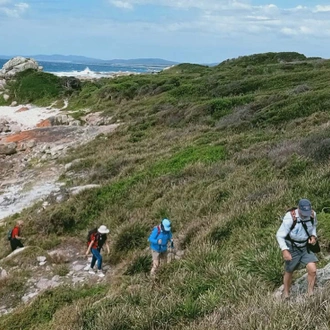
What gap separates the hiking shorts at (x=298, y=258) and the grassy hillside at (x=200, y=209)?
18.2 inches

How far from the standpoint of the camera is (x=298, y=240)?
5.85 meters

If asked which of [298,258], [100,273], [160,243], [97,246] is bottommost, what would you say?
[100,273]

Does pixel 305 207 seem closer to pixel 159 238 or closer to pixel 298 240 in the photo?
pixel 298 240

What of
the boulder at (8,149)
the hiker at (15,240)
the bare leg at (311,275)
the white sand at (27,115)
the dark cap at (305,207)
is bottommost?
the white sand at (27,115)

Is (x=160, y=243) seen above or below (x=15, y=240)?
above

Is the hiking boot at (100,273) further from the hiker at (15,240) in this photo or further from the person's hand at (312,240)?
the person's hand at (312,240)

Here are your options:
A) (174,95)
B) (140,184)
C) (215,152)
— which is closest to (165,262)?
(140,184)

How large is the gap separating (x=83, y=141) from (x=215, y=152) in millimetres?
12144

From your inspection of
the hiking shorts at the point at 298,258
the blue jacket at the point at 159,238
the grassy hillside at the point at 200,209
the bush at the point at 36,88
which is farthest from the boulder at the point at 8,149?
the hiking shorts at the point at 298,258

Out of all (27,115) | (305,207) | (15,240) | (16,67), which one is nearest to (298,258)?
(305,207)

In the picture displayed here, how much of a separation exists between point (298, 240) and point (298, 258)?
23 cm

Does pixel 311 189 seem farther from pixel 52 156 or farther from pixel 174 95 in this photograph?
pixel 174 95

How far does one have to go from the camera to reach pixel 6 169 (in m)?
24.0

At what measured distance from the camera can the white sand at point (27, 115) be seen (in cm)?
3987
